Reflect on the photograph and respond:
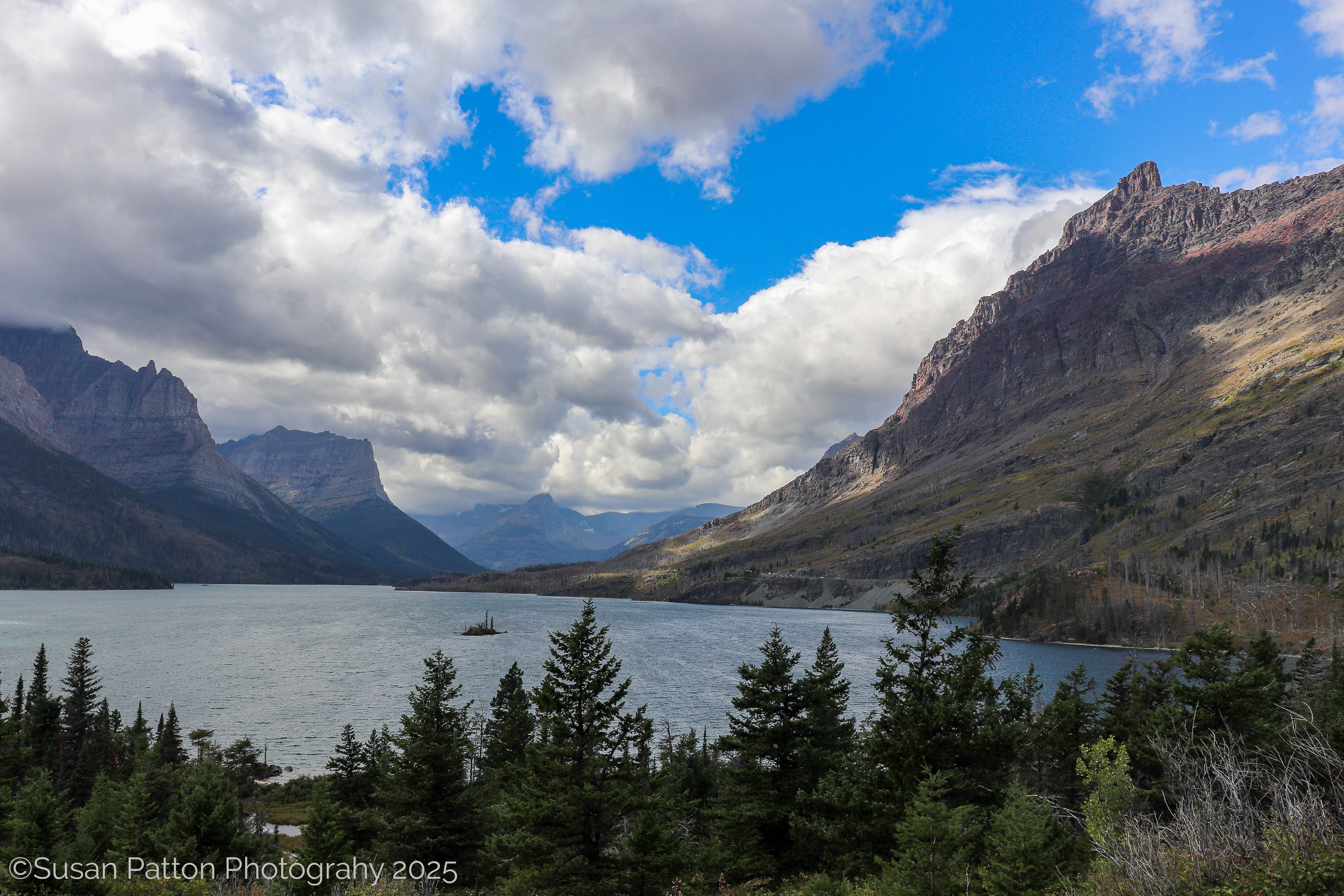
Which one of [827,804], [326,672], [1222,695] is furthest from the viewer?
[326,672]

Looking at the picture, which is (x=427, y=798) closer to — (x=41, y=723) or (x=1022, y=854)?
(x=1022, y=854)

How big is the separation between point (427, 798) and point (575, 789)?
14133mm

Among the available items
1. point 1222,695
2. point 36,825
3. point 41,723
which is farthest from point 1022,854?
point 41,723

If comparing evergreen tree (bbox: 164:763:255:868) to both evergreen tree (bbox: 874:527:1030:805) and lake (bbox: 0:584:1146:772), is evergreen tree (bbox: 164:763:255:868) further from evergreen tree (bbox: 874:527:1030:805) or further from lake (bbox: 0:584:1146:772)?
lake (bbox: 0:584:1146:772)

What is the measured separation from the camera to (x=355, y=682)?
12838cm

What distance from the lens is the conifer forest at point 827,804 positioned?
16016 millimetres

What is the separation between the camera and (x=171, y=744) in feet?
235

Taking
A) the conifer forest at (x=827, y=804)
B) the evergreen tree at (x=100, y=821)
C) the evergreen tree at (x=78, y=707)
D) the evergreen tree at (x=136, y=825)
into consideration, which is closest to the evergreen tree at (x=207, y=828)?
the conifer forest at (x=827, y=804)

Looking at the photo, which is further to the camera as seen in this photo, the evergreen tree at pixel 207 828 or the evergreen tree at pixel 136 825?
the evergreen tree at pixel 136 825

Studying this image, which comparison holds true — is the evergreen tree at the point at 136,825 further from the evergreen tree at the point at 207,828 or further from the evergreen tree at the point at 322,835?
the evergreen tree at the point at 322,835

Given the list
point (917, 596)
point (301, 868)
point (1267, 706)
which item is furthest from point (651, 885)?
point (1267, 706)

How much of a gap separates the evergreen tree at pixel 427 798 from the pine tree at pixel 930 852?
85.9 feet

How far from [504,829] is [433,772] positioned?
712 centimetres

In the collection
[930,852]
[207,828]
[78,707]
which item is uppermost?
[930,852]
